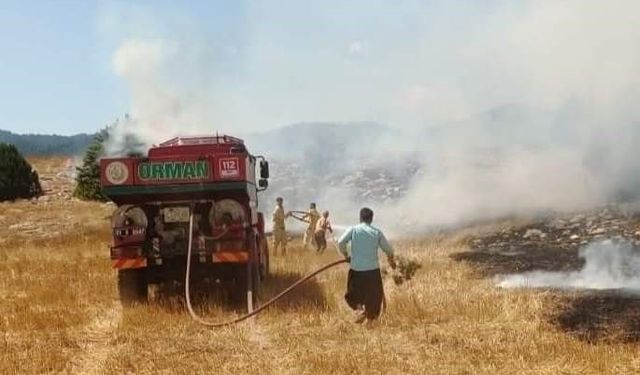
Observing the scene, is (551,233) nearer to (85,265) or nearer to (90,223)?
(85,265)

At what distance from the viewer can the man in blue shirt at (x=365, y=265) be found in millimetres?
10195

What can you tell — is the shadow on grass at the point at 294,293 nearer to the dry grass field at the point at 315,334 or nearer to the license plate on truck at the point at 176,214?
the dry grass field at the point at 315,334

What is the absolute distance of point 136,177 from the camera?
11.9 metres

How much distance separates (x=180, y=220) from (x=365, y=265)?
348 centimetres

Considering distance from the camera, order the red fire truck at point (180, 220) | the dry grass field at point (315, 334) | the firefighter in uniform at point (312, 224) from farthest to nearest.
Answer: the firefighter in uniform at point (312, 224) < the red fire truck at point (180, 220) < the dry grass field at point (315, 334)

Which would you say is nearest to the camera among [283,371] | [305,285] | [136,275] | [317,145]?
[283,371]

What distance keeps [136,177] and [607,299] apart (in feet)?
23.5

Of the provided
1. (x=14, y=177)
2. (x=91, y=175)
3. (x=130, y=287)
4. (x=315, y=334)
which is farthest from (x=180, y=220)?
(x=14, y=177)

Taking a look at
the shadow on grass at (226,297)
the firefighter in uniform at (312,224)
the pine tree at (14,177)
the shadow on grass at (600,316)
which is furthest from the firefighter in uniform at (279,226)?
the pine tree at (14,177)

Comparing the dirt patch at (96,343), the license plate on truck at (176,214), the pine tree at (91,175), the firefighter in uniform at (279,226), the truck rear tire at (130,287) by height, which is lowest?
the dirt patch at (96,343)

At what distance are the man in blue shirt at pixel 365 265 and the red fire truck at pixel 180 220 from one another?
79.0 inches

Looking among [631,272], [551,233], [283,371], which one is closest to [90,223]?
[551,233]

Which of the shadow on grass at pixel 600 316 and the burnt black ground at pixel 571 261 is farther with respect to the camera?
the burnt black ground at pixel 571 261

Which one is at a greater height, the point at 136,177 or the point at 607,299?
the point at 136,177
